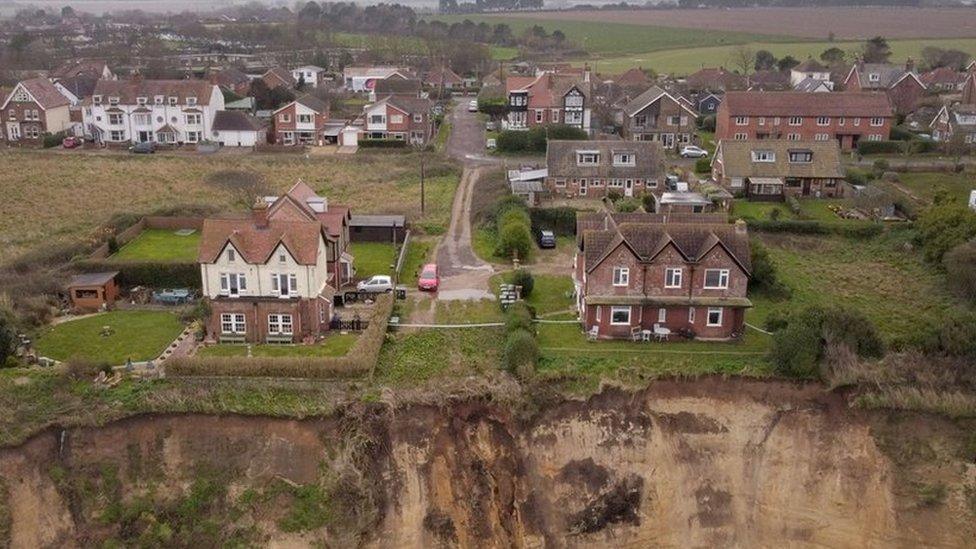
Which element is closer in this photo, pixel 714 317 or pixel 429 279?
pixel 714 317

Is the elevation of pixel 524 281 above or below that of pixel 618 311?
above

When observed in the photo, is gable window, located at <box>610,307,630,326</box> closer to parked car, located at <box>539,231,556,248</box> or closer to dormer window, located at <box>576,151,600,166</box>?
parked car, located at <box>539,231,556,248</box>

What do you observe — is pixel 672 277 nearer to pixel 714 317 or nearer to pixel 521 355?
pixel 714 317

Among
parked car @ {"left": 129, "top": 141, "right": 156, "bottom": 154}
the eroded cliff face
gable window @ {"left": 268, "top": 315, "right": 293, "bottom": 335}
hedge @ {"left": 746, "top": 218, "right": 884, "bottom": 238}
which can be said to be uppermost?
parked car @ {"left": 129, "top": 141, "right": 156, "bottom": 154}

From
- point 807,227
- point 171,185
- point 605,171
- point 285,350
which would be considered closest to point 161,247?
point 285,350

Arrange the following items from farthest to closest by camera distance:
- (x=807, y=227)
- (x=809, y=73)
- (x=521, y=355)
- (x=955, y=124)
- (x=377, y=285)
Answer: (x=809, y=73) < (x=955, y=124) < (x=807, y=227) < (x=377, y=285) < (x=521, y=355)

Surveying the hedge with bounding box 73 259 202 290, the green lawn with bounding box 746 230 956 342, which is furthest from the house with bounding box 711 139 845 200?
the hedge with bounding box 73 259 202 290

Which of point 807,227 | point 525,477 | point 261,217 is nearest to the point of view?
point 525,477

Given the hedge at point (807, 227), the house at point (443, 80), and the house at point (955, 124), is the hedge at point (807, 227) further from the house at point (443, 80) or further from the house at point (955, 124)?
the house at point (443, 80)

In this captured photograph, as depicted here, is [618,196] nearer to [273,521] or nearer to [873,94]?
[873,94]
